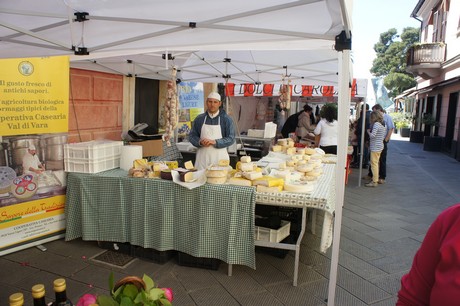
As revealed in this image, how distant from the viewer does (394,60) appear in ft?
134

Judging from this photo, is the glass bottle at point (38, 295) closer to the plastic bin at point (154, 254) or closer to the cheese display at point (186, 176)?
the cheese display at point (186, 176)

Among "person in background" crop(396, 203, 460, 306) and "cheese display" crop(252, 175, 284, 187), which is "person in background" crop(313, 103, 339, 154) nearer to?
"cheese display" crop(252, 175, 284, 187)

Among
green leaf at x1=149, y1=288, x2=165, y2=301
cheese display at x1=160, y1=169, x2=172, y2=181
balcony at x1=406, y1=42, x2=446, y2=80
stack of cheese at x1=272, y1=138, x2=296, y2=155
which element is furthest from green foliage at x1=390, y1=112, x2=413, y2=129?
green leaf at x1=149, y1=288, x2=165, y2=301

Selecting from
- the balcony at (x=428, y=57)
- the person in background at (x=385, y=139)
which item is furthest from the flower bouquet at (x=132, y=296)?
the balcony at (x=428, y=57)

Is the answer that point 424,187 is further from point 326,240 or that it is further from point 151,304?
point 151,304

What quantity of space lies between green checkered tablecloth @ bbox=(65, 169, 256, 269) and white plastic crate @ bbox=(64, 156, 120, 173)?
0.29 feet

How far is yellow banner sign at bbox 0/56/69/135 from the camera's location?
3449mm

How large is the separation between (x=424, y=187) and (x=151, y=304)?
341 inches

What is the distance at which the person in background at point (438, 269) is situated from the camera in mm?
947

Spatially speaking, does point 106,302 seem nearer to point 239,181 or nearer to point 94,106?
point 239,181

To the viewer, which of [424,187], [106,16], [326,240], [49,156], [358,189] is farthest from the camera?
[424,187]

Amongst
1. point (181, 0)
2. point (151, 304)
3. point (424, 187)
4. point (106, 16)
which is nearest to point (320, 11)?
point (181, 0)

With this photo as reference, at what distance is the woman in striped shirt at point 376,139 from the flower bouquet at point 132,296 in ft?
23.7

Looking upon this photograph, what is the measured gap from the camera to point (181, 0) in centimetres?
229
